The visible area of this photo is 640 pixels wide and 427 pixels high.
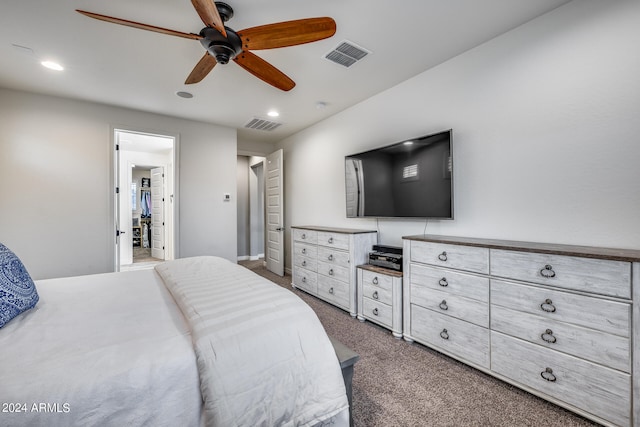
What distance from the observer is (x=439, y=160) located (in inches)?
93.4

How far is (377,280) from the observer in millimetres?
2680

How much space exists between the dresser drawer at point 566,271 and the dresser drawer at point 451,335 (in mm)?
495

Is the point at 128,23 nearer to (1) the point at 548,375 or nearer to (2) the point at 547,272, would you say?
(2) the point at 547,272

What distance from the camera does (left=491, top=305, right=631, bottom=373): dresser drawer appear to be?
1361 mm

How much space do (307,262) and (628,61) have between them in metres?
3.46

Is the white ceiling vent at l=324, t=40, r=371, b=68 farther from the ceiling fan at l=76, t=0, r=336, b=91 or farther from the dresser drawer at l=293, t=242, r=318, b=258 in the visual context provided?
the dresser drawer at l=293, t=242, r=318, b=258

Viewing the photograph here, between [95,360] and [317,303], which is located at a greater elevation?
[95,360]

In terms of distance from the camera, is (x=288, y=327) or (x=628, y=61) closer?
(x=288, y=327)

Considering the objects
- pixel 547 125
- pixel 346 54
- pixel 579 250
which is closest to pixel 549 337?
pixel 579 250

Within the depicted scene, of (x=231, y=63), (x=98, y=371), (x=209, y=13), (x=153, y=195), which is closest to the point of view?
(x=98, y=371)

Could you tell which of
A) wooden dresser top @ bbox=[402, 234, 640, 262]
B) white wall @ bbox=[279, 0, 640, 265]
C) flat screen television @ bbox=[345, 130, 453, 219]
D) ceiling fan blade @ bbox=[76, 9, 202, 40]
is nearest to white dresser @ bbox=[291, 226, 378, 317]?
flat screen television @ bbox=[345, 130, 453, 219]

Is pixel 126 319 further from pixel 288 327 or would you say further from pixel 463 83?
pixel 463 83

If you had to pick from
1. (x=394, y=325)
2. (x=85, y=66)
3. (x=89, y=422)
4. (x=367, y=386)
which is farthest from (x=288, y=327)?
(x=85, y=66)

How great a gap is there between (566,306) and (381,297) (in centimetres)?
143
